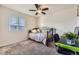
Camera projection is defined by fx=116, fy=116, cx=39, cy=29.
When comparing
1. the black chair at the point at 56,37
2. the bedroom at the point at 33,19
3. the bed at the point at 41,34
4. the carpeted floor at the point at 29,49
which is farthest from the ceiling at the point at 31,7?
the carpeted floor at the point at 29,49

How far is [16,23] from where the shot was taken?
205cm

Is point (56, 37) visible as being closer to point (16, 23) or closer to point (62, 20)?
point (62, 20)

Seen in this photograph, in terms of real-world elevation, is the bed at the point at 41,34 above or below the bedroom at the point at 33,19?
below

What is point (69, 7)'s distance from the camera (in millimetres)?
1975

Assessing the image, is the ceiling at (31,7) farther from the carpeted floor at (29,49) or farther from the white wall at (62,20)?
the carpeted floor at (29,49)

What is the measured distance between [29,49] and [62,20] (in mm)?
765

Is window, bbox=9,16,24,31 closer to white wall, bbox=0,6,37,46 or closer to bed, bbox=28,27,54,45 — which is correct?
white wall, bbox=0,6,37,46

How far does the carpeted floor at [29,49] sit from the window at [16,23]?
0.87ft

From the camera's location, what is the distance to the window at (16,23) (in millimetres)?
2009

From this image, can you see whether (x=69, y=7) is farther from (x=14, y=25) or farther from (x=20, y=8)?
(x=14, y=25)

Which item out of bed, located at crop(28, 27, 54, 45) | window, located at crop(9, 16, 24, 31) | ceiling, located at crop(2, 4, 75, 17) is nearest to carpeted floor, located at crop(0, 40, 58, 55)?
bed, located at crop(28, 27, 54, 45)
